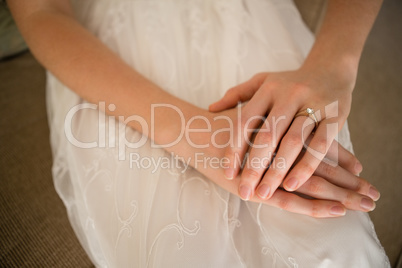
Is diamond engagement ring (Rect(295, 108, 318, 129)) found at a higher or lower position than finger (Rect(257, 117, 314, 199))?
higher

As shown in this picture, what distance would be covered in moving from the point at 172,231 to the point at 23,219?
0.46 metres

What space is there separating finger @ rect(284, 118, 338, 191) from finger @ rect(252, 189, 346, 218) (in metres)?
0.03

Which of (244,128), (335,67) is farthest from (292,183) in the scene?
(335,67)

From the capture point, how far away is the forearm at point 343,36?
0.69m

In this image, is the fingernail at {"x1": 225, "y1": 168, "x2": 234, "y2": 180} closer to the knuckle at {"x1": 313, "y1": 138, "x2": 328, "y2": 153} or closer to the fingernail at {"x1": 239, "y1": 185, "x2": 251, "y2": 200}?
the fingernail at {"x1": 239, "y1": 185, "x2": 251, "y2": 200}

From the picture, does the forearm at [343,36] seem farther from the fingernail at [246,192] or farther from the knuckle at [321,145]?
the fingernail at [246,192]

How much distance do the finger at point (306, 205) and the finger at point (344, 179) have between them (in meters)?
0.06

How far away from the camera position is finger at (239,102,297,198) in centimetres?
54

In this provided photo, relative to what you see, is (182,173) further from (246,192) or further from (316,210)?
(316,210)

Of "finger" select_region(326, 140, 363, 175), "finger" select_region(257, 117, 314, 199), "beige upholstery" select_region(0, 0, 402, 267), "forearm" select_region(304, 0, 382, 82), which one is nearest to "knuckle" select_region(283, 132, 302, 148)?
"finger" select_region(257, 117, 314, 199)

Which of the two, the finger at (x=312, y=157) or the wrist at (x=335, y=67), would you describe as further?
the wrist at (x=335, y=67)

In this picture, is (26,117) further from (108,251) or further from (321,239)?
(321,239)

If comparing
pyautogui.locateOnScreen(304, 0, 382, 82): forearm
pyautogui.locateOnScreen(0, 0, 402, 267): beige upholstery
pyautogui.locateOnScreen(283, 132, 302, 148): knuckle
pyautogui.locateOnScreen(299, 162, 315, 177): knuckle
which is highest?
pyautogui.locateOnScreen(304, 0, 382, 82): forearm

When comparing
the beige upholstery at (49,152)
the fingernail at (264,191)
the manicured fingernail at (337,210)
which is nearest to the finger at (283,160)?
the fingernail at (264,191)
